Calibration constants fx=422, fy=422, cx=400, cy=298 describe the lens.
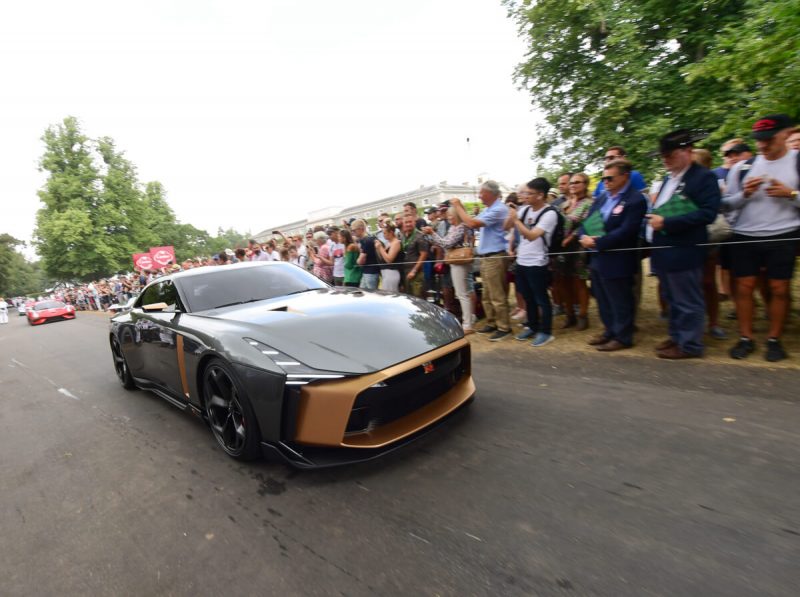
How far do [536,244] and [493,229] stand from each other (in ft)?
2.39

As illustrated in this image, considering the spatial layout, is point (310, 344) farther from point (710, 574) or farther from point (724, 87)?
point (724, 87)

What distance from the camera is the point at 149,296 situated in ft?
15.1

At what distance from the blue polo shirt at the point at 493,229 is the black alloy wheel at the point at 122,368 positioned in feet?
15.5

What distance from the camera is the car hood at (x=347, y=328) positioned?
255 centimetres

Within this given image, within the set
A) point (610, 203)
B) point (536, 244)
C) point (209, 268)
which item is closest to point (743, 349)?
point (610, 203)

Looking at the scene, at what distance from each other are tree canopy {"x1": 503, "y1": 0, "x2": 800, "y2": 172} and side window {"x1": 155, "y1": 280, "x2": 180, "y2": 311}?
10100mm

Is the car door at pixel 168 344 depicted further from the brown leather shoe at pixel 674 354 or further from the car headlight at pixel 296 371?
the brown leather shoe at pixel 674 354

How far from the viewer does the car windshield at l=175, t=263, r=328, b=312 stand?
12.2 feet

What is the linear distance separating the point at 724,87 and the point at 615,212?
11395 millimetres

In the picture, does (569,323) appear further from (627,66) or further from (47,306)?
(47,306)

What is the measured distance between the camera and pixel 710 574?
5.16 feet

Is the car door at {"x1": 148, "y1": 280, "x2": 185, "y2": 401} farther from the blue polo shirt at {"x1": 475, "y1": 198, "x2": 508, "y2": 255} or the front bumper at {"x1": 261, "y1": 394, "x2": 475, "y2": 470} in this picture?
the blue polo shirt at {"x1": 475, "y1": 198, "x2": 508, "y2": 255}

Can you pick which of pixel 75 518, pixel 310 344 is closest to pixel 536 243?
pixel 310 344

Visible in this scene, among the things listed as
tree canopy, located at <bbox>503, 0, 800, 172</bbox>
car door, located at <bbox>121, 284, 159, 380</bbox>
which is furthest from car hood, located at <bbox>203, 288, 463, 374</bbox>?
tree canopy, located at <bbox>503, 0, 800, 172</bbox>
